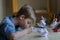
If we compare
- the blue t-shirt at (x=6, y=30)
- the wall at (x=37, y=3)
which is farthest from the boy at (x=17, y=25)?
the wall at (x=37, y=3)

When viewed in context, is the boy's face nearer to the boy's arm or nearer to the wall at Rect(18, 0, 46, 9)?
the boy's arm

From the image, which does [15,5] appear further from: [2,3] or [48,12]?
[48,12]

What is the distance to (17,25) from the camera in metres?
1.36

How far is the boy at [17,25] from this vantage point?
44.7 inches

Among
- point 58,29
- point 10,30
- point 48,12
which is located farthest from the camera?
point 48,12

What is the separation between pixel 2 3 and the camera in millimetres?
2217

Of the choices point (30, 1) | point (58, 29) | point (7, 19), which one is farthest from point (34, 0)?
point (7, 19)

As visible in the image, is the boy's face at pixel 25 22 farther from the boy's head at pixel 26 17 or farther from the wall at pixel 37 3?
the wall at pixel 37 3

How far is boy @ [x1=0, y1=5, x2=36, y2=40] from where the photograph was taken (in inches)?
44.7

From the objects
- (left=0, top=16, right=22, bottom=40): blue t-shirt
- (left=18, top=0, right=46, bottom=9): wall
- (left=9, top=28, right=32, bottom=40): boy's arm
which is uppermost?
(left=18, top=0, right=46, bottom=9): wall

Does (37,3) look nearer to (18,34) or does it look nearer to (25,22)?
(25,22)

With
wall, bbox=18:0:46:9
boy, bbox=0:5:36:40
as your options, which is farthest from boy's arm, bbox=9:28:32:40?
wall, bbox=18:0:46:9

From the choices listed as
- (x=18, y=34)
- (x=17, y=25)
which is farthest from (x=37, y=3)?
(x=18, y=34)

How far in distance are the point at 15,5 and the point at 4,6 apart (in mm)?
191
